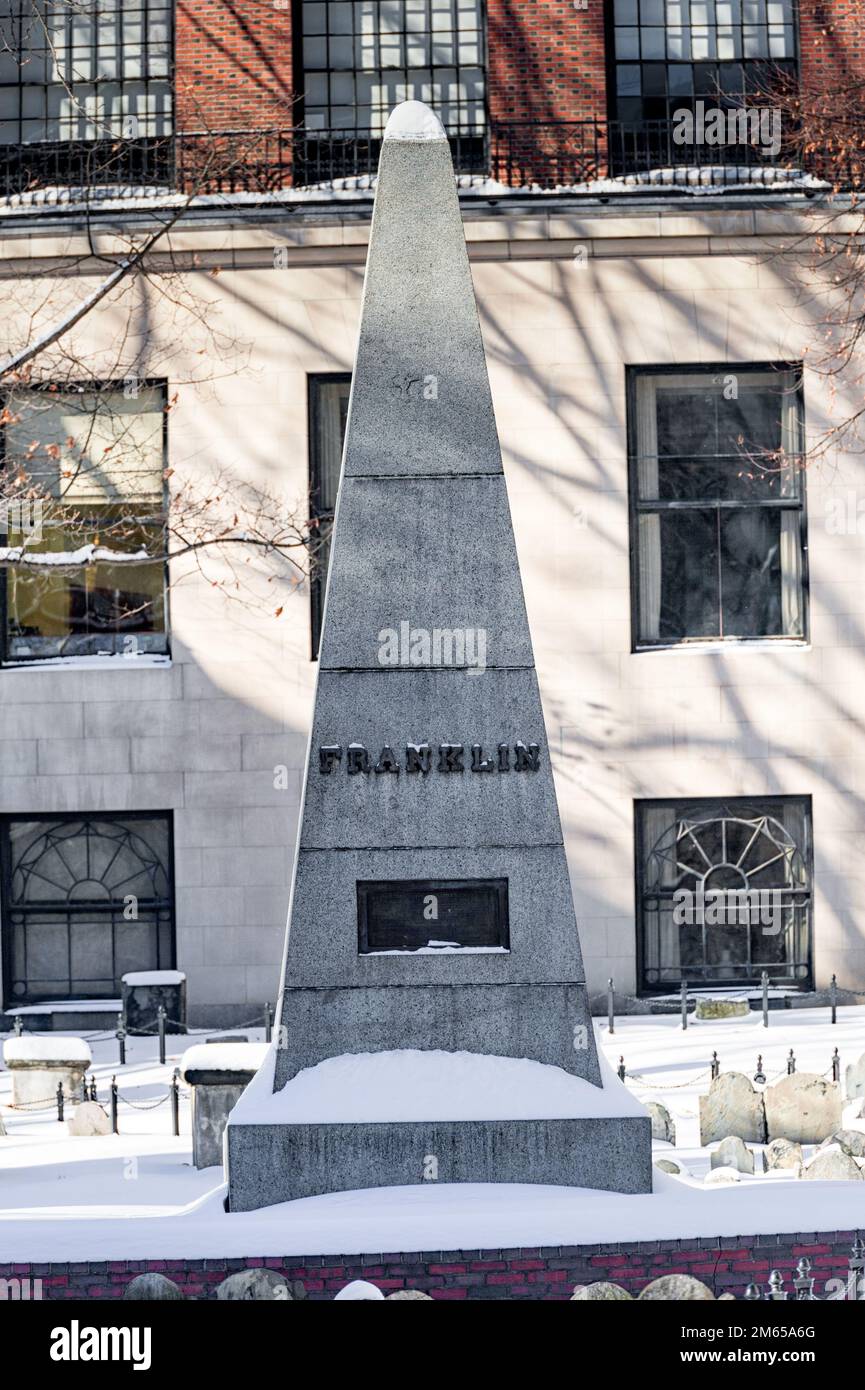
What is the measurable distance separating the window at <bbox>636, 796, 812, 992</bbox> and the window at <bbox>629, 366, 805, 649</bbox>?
2.05m

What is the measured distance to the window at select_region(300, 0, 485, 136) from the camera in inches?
767

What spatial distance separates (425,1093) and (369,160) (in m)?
12.1

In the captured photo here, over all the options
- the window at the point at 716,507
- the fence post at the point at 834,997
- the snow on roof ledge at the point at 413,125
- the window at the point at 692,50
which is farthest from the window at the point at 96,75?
the fence post at the point at 834,997

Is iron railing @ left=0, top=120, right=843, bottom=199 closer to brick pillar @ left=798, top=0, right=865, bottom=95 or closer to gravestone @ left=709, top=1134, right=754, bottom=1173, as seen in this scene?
brick pillar @ left=798, top=0, right=865, bottom=95

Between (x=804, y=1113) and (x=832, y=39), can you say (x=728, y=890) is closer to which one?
(x=804, y=1113)

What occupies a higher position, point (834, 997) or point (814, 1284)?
point (834, 997)

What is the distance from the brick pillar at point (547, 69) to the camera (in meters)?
19.0

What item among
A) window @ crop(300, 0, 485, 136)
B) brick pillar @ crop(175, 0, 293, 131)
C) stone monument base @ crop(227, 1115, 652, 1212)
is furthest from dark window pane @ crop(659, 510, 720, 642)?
stone monument base @ crop(227, 1115, 652, 1212)

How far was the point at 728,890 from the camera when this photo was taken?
1930 centimetres

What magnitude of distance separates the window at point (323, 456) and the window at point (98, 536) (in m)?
1.68

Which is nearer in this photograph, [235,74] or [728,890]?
[235,74]

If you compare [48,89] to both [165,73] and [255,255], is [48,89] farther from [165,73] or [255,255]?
[255,255]

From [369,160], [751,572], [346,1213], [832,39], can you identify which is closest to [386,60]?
[369,160]

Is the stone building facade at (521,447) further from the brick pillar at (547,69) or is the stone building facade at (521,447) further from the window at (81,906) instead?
the window at (81,906)
